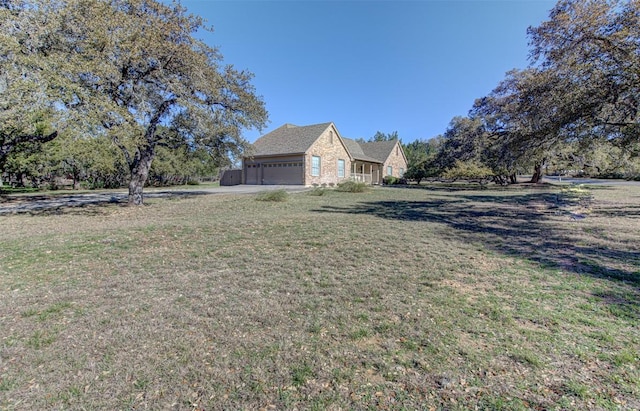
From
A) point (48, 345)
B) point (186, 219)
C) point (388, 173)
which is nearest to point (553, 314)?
point (48, 345)

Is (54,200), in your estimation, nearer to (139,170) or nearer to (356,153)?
(139,170)

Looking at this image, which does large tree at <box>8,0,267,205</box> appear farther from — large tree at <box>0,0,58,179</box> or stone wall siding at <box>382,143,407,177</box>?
stone wall siding at <box>382,143,407,177</box>

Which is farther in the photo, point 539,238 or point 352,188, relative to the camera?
point 352,188

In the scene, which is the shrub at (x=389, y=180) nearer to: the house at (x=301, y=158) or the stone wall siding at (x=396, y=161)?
the stone wall siding at (x=396, y=161)

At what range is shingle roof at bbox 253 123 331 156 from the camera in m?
26.5

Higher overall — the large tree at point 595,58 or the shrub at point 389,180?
the large tree at point 595,58

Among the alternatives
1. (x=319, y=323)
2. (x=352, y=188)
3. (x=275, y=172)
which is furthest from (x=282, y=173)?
(x=319, y=323)

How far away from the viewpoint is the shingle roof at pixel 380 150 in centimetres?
3800

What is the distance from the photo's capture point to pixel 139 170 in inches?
519

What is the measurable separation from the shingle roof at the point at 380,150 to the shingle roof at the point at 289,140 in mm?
12127

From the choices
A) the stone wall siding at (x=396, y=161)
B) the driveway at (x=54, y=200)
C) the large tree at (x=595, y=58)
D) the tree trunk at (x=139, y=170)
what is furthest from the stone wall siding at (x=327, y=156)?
the large tree at (x=595, y=58)

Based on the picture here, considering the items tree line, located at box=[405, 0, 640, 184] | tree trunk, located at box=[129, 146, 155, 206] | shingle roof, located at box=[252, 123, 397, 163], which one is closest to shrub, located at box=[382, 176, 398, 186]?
shingle roof, located at box=[252, 123, 397, 163]

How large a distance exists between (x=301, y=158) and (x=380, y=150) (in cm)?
1668

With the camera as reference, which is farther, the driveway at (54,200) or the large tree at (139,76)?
the driveway at (54,200)
